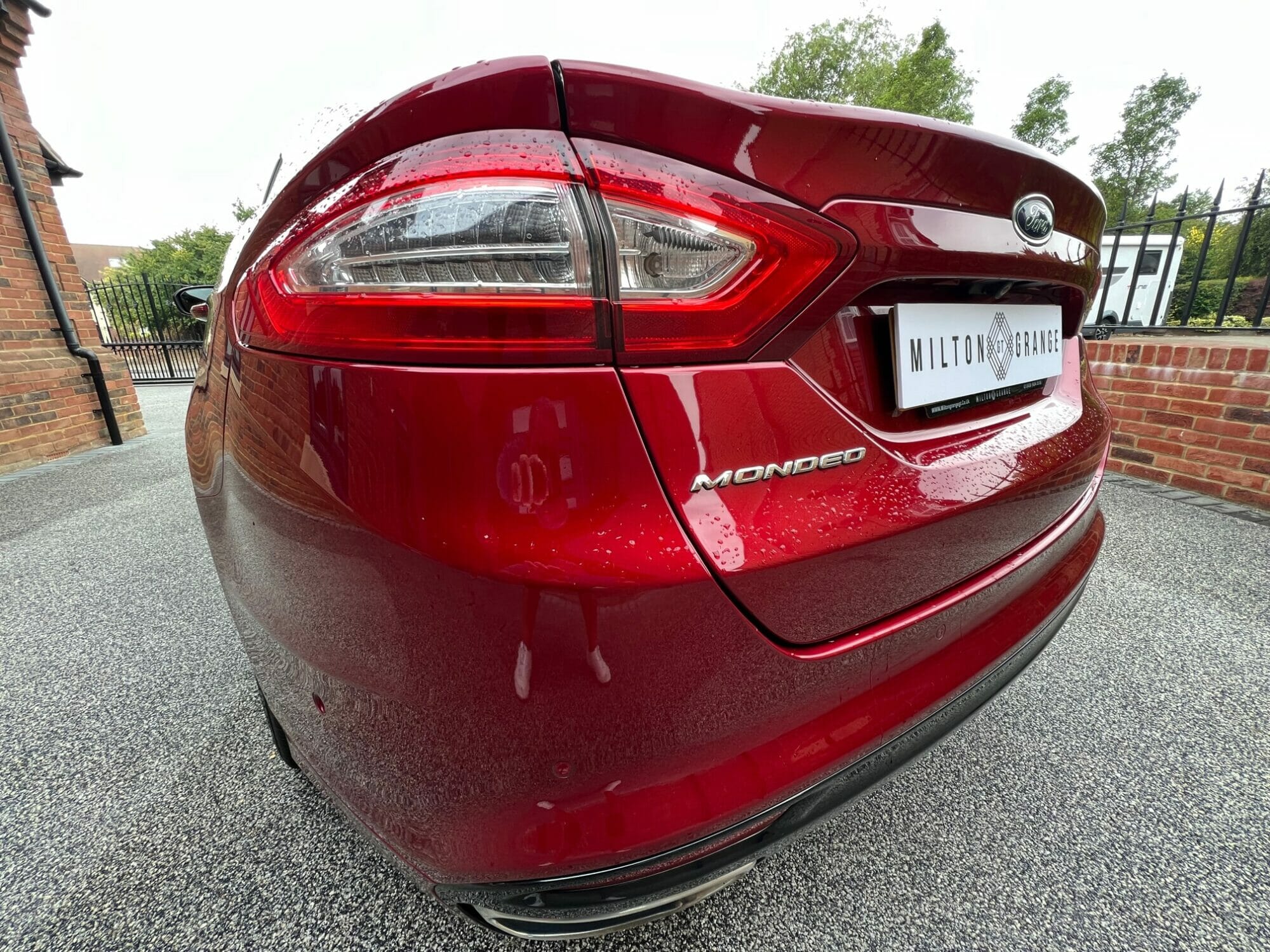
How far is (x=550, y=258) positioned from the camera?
57 cm

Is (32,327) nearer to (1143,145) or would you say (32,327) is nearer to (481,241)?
(481,241)

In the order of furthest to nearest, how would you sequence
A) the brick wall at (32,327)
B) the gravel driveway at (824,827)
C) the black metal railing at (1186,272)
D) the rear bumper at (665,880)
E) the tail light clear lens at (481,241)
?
1. the brick wall at (32,327)
2. the black metal railing at (1186,272)
3. the gravel driveway at (824,827)
4. the rear bumper at (665,880)
5. the tail light clear lens at (481,241)

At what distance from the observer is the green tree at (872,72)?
16594mm

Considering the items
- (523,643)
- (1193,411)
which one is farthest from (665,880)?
(1193,411)

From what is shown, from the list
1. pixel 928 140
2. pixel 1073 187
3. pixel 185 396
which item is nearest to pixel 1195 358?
pixel 1073 187

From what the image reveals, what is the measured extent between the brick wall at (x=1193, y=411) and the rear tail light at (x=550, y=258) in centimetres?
363

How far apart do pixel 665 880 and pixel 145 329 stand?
16638 mm

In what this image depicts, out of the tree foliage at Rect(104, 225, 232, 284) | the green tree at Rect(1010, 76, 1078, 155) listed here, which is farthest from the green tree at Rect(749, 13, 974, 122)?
the tree foliage at Rect(104, 225, 232, 284)

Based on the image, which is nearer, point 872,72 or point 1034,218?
point 1034,218

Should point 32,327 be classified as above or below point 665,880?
above

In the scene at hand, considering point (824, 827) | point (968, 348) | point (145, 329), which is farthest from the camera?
point (145, 329)

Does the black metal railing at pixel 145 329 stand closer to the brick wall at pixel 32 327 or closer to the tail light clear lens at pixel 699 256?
the brick wall at pixel 32 327

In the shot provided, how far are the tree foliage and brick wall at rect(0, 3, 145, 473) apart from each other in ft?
75.6

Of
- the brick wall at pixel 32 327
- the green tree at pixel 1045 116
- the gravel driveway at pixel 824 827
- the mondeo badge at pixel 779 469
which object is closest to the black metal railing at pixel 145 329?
the brick wall at pixel 32 327
